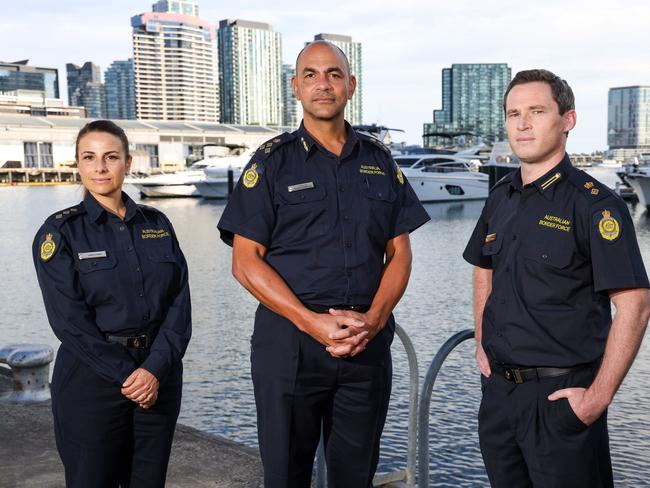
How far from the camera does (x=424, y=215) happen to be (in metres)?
2.96

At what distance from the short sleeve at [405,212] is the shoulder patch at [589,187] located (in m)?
0.65

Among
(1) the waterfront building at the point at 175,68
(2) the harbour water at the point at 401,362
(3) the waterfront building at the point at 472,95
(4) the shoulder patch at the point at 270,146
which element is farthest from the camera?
(1) the waterfront building at the point at 175,68

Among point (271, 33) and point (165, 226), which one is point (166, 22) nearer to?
point (271, 33)

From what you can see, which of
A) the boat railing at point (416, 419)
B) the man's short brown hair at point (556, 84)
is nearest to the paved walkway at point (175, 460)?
the boat railing at point (416, 419)

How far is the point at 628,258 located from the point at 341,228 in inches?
39.5

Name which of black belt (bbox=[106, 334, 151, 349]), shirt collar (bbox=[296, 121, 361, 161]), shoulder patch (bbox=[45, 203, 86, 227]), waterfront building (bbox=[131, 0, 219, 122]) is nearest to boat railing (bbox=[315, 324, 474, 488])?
shirt collar (bbox=[296, 121, 361, 161])

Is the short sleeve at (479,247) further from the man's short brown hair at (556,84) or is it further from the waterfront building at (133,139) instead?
the waterfront building at (133,139)

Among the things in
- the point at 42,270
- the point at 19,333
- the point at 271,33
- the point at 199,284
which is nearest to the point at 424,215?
the point at 42,270

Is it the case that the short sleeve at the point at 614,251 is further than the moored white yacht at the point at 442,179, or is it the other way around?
the moored white yacht at the point at 442,179

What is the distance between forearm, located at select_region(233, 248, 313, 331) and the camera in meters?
2.64

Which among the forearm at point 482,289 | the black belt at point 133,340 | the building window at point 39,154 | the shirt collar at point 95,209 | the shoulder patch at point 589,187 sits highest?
the building window at point 39,154

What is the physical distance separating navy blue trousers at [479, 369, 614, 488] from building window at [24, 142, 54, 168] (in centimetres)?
9377

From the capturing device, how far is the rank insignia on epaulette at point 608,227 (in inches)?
89.4

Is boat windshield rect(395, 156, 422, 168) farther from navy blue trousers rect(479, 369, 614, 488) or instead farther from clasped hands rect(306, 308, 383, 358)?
navy blue trousers rect(479, 369, 614, 488)
